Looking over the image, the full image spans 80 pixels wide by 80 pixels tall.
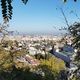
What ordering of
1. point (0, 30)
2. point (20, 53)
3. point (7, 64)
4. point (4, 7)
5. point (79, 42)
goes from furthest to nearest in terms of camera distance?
1. point (7, 64)
2. point (20, 53)
3. point (0, 30)
4. point (79, 42)
5. point (4, 7)

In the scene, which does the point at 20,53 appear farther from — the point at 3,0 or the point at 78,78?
the point at 3,0

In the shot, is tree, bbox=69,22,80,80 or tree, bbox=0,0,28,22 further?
tree, bbox=69,22,80,80

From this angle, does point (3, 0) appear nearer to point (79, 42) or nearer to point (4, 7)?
point (4, 7)

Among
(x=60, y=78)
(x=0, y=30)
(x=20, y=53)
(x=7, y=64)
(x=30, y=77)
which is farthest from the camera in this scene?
(x=60, y=78)

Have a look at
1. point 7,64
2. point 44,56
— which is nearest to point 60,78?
point 7,64

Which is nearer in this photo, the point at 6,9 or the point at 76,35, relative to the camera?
the point at 6,9

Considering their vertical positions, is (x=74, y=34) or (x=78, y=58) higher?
(x=74, y=34)

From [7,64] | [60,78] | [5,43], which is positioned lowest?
[60,78]

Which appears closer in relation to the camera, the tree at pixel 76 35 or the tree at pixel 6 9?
the tree at pixel 6 9

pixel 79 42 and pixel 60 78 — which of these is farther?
pixel 60 78
